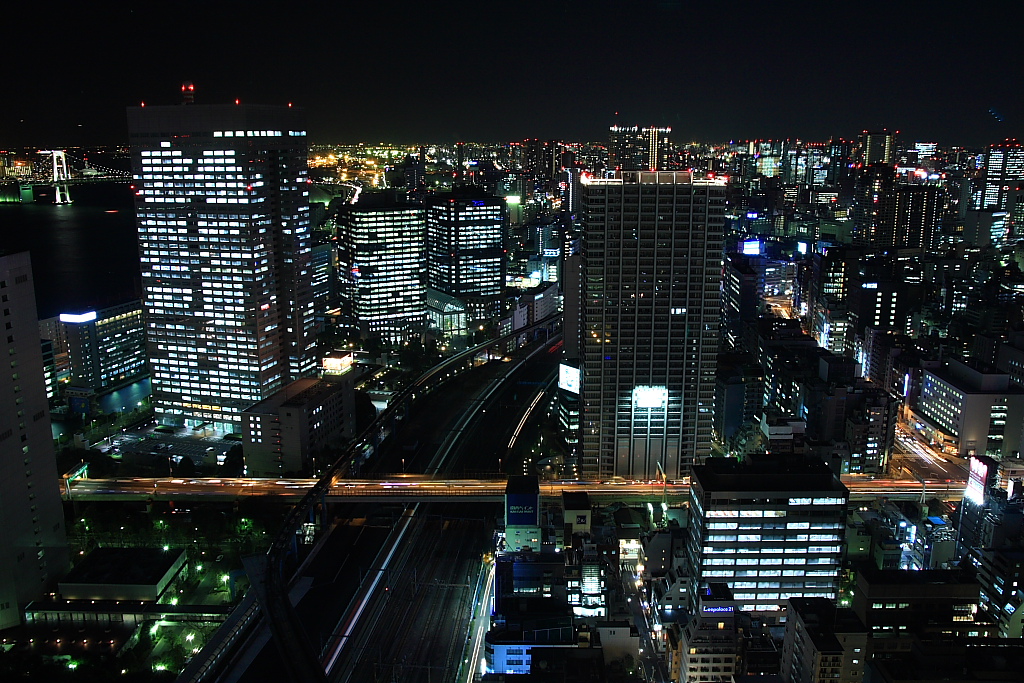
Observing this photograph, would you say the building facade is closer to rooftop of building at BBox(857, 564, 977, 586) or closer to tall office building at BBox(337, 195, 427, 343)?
tall office building at BBox(337, 195, 427, 343)

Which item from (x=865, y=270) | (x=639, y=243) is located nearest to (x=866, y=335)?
(x=865, y=270)

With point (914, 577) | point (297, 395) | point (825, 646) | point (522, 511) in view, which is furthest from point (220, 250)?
point (914, 577)

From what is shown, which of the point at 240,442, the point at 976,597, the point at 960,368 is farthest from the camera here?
the point at 960,368

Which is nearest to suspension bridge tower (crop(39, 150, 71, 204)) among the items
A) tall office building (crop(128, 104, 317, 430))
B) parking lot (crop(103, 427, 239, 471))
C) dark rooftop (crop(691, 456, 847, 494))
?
tall office building (crop(128, 104, 317, 430))

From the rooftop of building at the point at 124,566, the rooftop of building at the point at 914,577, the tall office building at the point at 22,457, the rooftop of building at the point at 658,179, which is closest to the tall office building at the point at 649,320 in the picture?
the rooftop of building at the point at 658,179

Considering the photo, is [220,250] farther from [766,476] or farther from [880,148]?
[880,148]

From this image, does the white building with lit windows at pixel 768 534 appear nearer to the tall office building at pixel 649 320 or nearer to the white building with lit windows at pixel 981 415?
the tall office building at pixel 649 320

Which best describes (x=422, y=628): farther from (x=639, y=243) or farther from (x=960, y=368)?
(x=960, y=368)
